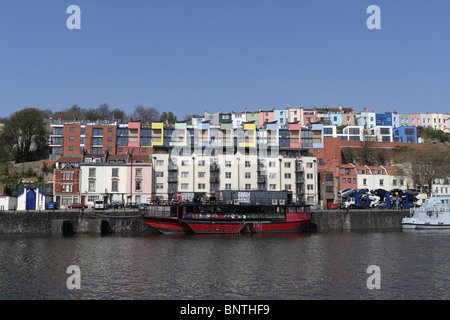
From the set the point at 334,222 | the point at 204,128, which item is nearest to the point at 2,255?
the point at 334,222

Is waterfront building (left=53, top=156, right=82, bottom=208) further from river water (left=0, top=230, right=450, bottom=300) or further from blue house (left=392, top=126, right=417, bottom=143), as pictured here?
blue house (left=392, top=126, right=417, bottom=143)

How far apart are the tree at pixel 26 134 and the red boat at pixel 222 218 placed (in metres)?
57.8

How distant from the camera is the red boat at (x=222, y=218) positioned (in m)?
60.1

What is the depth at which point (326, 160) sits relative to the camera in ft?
328

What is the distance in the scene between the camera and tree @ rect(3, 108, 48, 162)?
104812 millimetres

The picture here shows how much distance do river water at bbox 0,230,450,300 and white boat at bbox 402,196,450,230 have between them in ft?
48.3

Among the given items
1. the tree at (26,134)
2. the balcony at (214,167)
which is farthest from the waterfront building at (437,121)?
the tree at (26,134)

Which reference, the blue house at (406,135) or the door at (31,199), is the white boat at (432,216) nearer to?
the blue house at (406,135)

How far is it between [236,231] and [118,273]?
29925 mm

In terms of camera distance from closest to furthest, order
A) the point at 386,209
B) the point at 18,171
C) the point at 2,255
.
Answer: the point at 2,255 → the point at 386,209 → the point at 18,171

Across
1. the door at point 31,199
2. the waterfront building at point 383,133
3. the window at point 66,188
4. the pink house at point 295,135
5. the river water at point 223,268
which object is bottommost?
the river water at point 223,268

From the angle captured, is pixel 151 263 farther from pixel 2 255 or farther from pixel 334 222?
pixel 334 222

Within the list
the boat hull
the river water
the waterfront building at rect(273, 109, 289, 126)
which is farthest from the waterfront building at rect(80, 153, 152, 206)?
the waterfront building at rect(273, 109, 289, 126)

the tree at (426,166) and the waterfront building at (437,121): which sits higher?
the waterfront building at (437,121)
